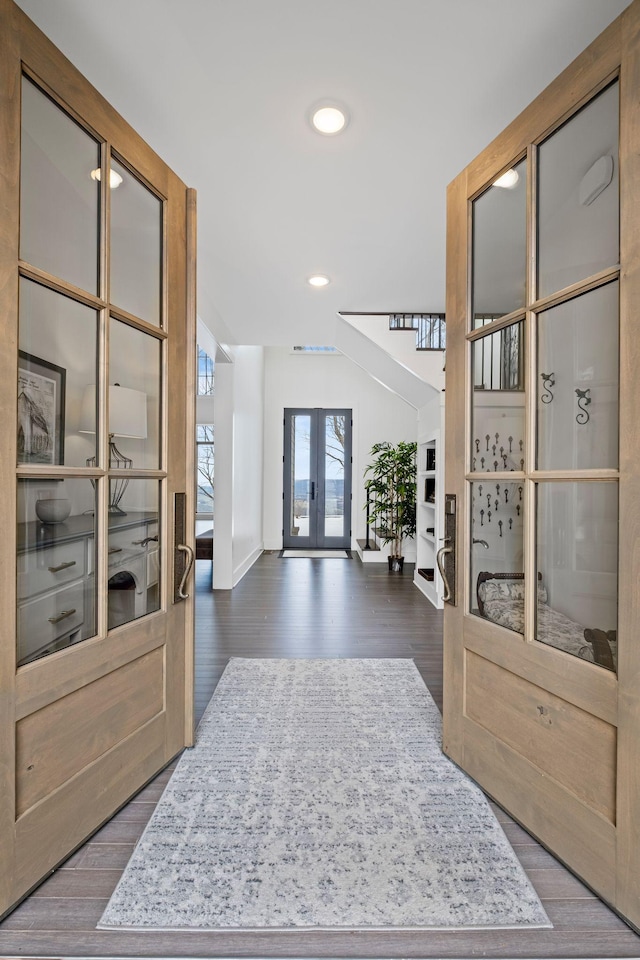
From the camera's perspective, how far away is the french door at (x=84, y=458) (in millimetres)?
1207

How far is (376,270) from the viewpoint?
330 cm

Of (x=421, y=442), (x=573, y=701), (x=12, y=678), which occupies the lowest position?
(x=573, y=701)

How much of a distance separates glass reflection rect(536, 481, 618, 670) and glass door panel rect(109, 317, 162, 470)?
1.34 meters

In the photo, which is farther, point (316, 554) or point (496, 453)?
point (316, 554)

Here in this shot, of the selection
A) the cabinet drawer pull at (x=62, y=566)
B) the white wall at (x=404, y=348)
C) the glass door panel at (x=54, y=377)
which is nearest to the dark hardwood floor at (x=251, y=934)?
the cabinet drawer pull at (x=62, y=566)

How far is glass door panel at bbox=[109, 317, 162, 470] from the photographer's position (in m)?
1.58

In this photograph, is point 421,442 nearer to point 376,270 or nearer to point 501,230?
point 376,270

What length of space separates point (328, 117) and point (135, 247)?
2.94ft

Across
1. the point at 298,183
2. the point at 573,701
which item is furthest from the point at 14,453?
the point at 298,183

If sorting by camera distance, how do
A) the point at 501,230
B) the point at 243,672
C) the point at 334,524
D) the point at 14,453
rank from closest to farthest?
the point at 14,453 < the point at 501,230 < the point at 243,672 < the point at 334,524

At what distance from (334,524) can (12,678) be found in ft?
21.7

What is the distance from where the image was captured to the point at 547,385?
1512mm

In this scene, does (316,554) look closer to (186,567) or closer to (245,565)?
(245,565)

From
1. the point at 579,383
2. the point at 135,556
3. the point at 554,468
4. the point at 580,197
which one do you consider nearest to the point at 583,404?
the point at 579,383
